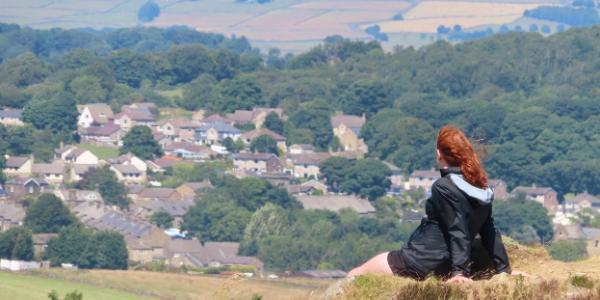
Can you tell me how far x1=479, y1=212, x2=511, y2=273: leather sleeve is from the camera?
7.79 metres

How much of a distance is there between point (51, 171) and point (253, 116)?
1108 inches

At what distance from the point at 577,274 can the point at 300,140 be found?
10666 centimetres

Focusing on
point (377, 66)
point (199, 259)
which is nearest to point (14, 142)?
point (199, 259)

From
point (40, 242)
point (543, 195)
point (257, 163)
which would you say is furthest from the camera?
point (257, 163)

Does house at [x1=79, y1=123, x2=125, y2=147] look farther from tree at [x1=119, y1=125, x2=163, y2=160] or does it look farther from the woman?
the woman

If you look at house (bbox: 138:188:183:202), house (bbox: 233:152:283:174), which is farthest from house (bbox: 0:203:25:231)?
house (bbox: 233:152:283:174)

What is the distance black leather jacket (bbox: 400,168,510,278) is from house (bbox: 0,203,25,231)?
6854 cm

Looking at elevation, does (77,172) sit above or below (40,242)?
below

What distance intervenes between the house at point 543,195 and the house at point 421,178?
421 cm

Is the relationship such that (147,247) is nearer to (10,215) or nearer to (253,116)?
(10,215)

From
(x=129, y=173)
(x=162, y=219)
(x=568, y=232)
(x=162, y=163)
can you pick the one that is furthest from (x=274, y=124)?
(x=568, y=232)

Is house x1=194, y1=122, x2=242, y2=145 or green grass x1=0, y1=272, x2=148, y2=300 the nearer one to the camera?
green grass x1=0, y1=272, x2=148, y2=300

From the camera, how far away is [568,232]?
252 ft

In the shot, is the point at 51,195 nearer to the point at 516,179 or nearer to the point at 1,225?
the point at 1,225
